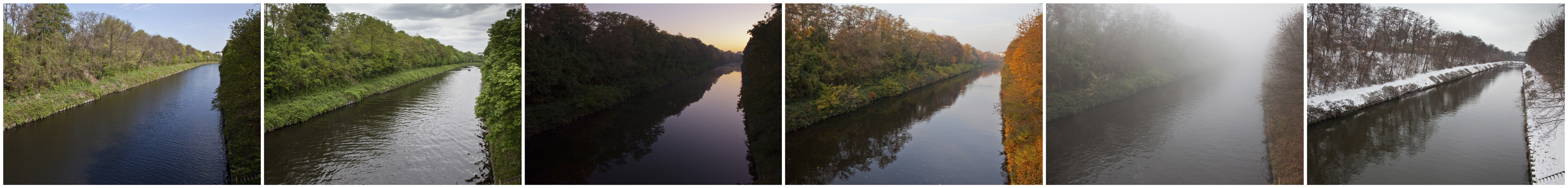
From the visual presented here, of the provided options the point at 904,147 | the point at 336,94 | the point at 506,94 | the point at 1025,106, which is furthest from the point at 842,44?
the point at 336,94

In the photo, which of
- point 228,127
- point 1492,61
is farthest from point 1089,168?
point 228,127

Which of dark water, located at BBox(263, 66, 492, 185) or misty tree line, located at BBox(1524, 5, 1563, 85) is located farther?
dark water, located at BBox(263, 66, 492, 185)

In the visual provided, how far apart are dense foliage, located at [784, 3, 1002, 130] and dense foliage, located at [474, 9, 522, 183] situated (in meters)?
3.00

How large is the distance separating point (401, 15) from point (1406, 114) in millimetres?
14517

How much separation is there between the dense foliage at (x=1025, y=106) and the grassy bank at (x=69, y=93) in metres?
9.03

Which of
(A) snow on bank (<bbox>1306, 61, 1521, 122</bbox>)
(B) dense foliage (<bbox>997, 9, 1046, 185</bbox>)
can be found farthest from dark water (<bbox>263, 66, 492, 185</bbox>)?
(A) snow on bank (<bbox>1306, 61, 1521, 122</bbox>)

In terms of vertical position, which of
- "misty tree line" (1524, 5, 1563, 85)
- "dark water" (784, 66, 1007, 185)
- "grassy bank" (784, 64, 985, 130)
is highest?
"misty tree line" (1524, 5, 1563, 85)

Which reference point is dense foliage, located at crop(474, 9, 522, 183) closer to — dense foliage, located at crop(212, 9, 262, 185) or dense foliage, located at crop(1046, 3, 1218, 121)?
dense foliage, located at crop(212, 9, 262, 185)

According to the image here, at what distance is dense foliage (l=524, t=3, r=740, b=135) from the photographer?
5.36m

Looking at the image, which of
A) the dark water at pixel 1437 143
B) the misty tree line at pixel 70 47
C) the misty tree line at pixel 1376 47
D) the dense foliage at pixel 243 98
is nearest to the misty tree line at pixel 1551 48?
the dark water at pixel 1437 143

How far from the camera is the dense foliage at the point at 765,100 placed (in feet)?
17.8

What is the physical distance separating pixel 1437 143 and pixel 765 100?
926 cm

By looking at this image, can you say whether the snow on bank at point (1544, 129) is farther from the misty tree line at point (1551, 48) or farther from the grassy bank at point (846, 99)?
the grassy bank at point (846, 99)

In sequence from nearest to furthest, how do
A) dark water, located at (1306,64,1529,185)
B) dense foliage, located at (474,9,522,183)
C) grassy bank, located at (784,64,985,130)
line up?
dense foliage, located at (474,9,522,183) < dark water, located at (1306,64,1529,185) < grassy bank, located at (784,64,985,130)
